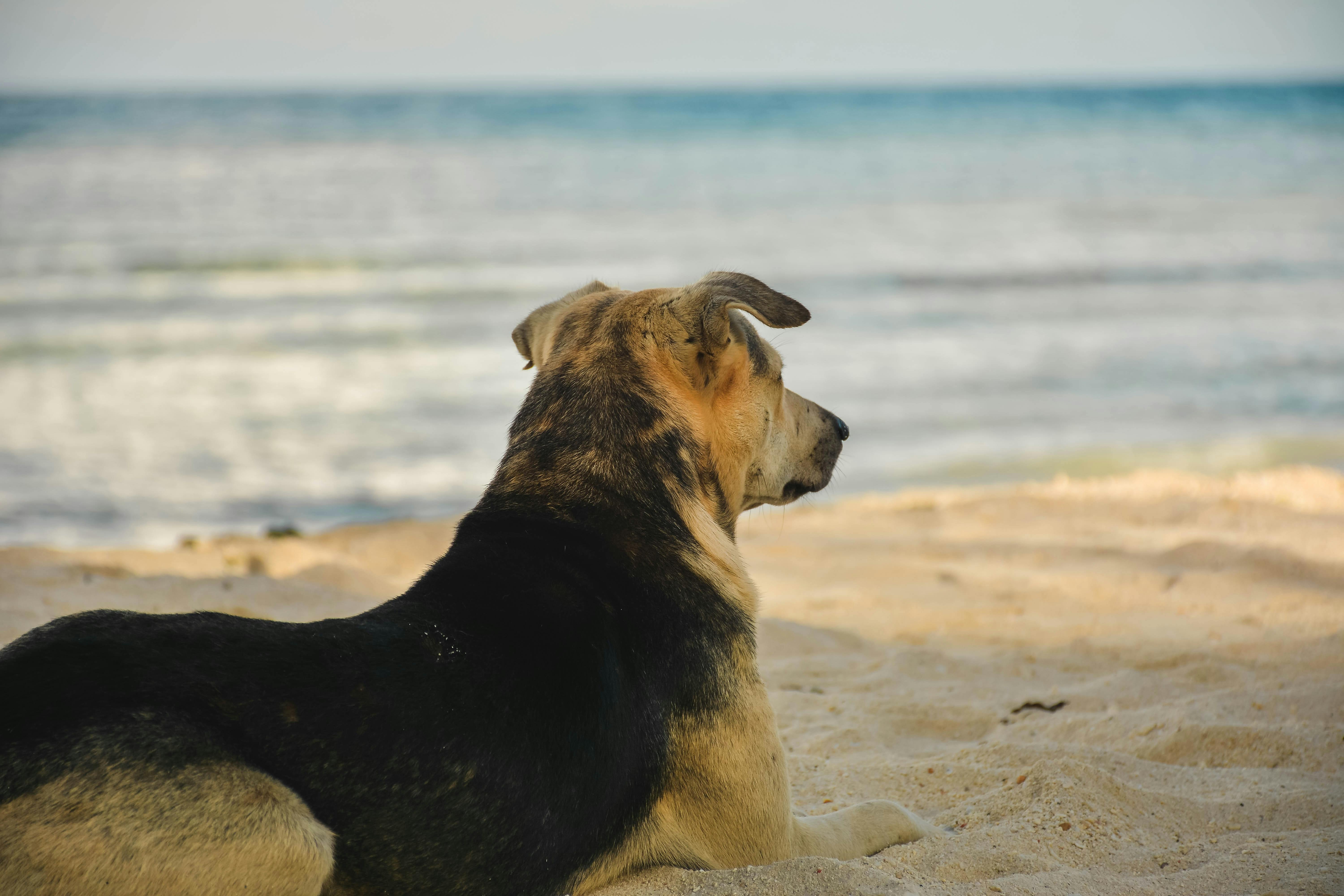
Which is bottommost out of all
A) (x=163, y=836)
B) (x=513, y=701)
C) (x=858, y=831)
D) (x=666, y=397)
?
(x=858, y=831)

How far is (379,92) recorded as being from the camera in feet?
280

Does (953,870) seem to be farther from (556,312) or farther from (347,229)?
(347,229)

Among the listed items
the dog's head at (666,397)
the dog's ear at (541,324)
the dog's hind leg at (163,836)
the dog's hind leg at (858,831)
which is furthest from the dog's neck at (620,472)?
the dog's hind leg at (163,836)

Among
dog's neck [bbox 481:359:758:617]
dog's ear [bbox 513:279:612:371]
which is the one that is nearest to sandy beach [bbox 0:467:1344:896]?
dog's neck [bbox 481:359:758:617]

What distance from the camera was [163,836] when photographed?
2.40 meters

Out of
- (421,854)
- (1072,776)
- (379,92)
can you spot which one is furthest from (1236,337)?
(379,92)

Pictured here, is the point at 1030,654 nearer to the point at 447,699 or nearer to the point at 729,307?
the point at 729,307

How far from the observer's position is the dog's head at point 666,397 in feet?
11.5

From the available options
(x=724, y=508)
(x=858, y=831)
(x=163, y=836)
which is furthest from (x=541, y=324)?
(x=163, y=836)

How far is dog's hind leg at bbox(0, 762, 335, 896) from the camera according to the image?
232cm

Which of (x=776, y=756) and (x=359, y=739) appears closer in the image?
(x=359, y=739)

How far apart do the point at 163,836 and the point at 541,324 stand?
2408 millimetres

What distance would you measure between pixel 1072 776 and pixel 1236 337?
13.3 meters

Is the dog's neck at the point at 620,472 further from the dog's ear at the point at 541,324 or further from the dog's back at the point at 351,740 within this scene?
the dog's ear at the point at 541,324
